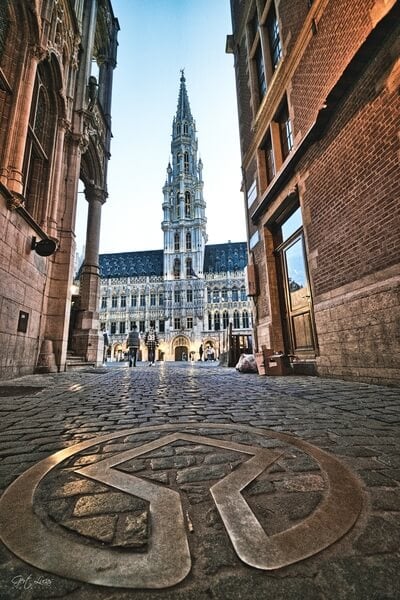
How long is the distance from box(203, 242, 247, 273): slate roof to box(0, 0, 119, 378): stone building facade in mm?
35570

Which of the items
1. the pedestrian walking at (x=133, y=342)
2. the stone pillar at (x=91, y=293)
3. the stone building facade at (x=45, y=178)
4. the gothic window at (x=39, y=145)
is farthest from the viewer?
the pedestrian walking at (x=133, y=342)

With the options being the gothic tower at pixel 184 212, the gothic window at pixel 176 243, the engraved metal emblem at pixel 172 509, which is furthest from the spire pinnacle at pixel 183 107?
the engraved metal emblem at pixel 172 509

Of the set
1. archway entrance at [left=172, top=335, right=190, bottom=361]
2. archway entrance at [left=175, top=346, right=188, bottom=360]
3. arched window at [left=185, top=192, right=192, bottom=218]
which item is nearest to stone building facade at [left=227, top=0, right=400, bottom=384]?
archway entrance at [left=172, top=335, right=190, bottom=361]

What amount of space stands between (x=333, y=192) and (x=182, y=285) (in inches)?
1628

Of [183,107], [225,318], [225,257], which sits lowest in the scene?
[225,318]

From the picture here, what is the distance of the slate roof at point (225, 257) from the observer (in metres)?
49.9


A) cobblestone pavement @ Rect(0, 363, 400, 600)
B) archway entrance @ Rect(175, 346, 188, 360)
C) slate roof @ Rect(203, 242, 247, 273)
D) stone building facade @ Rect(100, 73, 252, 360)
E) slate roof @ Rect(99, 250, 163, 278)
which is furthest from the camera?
slate roof @ Rect(99, 250, 163, 278)

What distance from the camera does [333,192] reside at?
593cm

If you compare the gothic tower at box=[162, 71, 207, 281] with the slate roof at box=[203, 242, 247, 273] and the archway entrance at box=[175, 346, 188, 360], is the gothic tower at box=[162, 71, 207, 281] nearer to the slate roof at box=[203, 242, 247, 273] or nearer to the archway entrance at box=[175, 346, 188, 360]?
the slate roof at box=[203, 242, 247, 273]

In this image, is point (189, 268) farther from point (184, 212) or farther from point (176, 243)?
point (184, 212)

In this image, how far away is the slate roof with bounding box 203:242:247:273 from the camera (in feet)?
164

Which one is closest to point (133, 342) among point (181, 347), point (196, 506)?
point (196, 506)

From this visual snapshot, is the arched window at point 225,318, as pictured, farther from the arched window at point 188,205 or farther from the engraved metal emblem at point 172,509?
the engraved metal emblem at point 172,509

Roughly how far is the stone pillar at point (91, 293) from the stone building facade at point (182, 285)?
98.7ft
